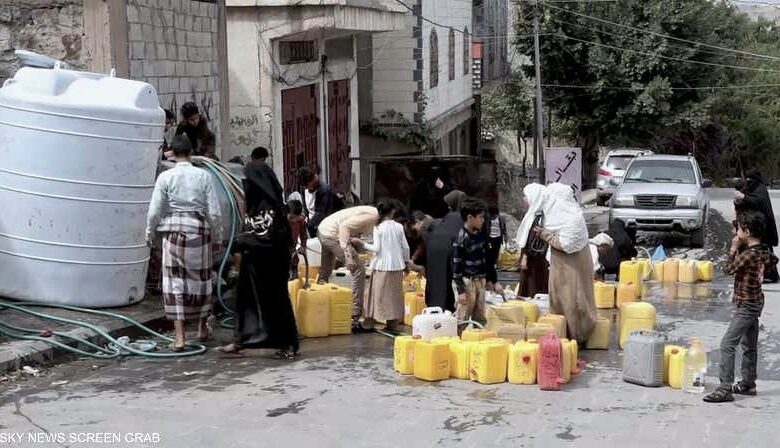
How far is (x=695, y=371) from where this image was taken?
28.2 ft

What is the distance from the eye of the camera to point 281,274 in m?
9.46

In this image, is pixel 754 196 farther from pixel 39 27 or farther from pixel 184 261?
pixel 39 27

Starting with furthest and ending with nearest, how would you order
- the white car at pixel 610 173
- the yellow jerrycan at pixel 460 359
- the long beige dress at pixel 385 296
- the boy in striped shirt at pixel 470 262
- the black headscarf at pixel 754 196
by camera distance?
1. the white car at pixel 610 173
2. the black headscarf at pixel 754 196
3. the long beige dress at pixel 385 296
4. the boy in striped shirt at pixel 470 262
5. the yellow jerrycan at pixel 460 359

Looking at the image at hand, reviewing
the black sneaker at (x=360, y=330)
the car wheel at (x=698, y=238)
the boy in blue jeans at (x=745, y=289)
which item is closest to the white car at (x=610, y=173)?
the car wheel at (x=698, y=238)

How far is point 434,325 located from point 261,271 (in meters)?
1.55

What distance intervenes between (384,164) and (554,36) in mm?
26108

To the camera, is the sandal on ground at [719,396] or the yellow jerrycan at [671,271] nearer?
the sandal on ground at [719,396]

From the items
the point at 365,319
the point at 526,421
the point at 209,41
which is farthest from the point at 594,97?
the point at 526,421

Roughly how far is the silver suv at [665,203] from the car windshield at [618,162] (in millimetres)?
14010

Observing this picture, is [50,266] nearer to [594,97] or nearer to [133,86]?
[133,86]

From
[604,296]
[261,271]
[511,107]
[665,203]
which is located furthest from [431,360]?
[511,107]

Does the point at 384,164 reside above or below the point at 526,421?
above

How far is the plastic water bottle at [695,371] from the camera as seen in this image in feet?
28.1

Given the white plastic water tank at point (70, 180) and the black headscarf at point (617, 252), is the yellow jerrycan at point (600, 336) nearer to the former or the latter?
the white plastic water tank at point (70, 180)
